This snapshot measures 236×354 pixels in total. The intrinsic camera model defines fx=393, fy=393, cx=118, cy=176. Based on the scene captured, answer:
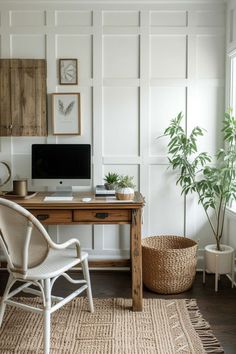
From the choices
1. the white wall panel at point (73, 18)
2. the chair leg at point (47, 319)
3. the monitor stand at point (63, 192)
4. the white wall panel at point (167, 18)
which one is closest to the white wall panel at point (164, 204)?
the monitor stand at point (63, 192)

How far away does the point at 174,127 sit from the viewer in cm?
344

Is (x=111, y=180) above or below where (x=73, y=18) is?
below

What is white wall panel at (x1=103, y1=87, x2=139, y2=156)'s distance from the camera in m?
3.63

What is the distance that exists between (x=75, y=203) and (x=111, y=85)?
4.36ft

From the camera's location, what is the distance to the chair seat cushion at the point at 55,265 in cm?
229

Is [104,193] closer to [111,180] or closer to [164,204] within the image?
[111,180]

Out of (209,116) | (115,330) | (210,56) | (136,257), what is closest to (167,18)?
(210,56)

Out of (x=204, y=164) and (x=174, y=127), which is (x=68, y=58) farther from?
(x=204, y=164)

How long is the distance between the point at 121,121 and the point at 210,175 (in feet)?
3.14

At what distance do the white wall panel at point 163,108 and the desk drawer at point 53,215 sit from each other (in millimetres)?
1203

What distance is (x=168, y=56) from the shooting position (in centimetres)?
361

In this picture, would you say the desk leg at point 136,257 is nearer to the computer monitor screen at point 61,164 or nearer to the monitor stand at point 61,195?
the monitor stand at point 61,195

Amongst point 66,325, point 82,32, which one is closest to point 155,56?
point 82,32

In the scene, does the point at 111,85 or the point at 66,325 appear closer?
the point at 66,325
